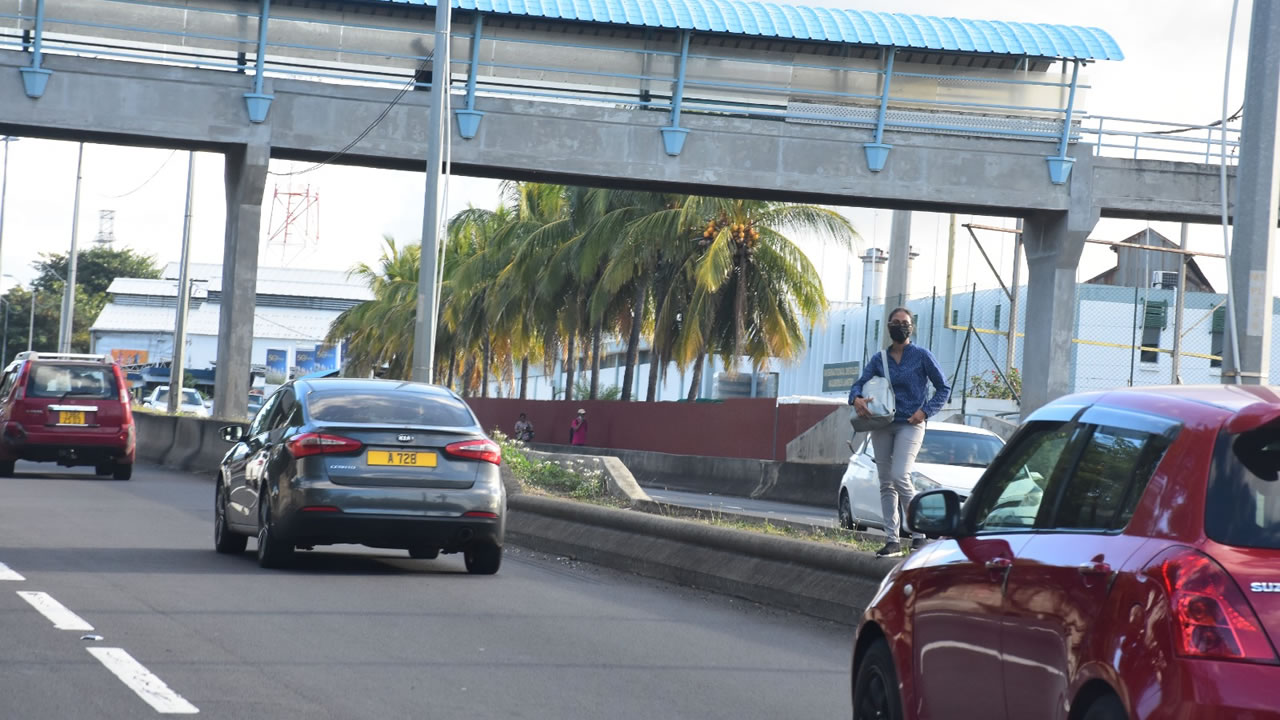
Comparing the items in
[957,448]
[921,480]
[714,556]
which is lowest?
[714,556]

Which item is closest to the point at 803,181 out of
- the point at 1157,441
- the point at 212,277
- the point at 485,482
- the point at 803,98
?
the point at 803,98

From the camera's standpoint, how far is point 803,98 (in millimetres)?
28250

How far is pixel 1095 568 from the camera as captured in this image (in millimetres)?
4418

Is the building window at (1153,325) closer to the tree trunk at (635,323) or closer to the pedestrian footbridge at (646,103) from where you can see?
the tree trunk at (635,323)

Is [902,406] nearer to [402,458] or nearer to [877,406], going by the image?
[877,406]

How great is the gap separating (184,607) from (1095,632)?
23.1ft

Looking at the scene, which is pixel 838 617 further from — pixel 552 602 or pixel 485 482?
pixel 485 482

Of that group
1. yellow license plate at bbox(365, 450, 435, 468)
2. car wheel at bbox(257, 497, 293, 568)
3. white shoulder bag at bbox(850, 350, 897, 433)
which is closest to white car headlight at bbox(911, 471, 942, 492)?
white shoulder bag at bbox(850, 350, 897, 433)

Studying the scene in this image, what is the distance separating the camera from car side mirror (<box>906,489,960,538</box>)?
18.1ft

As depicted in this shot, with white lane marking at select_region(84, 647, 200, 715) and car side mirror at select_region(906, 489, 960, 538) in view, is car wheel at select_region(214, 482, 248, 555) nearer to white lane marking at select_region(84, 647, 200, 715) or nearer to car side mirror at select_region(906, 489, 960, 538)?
white lane marking at select_region(84, 647, 200, 715)

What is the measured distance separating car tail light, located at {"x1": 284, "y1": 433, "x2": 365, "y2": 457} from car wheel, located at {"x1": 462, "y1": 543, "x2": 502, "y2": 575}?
129cm

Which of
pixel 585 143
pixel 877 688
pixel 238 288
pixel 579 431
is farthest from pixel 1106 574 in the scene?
pixel 579 431

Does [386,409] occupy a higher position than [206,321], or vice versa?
[206,321]

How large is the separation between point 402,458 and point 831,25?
692 inches
